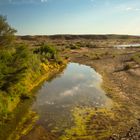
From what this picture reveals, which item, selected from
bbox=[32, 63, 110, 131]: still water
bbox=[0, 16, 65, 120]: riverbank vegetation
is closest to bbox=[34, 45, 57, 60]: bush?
bbox=[0, 16, 65, 120]: riverbank vegetation

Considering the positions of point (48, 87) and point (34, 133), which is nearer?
point (34, 133)

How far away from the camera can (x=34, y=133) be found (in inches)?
993

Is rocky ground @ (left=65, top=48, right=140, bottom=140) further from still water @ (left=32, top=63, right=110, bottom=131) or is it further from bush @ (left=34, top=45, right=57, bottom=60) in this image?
bush @ (left=34, top=45, right=57, bottom=60)

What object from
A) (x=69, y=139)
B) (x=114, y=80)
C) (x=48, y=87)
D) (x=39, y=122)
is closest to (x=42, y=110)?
(x=39, y=122)

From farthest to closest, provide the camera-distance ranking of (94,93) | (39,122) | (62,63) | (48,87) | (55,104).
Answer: (62,63) < (48,87) < (94,93) < (55,104) < (39,122)

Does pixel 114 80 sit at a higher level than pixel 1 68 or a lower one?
lower

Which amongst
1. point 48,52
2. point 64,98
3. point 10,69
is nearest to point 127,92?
point 64,98

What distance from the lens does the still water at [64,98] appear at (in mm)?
28875

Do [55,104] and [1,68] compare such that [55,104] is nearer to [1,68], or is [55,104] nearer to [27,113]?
[27,113]

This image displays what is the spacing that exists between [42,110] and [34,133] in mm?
7229

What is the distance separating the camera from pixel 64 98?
3731 cm

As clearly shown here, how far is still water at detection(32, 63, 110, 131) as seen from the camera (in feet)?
94.7

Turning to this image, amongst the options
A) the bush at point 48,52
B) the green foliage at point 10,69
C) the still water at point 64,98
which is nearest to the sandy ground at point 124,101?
the still water at point 64,98

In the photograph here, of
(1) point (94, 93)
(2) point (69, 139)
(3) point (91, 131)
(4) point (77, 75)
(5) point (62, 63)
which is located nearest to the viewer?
(2) point (69, 139)
